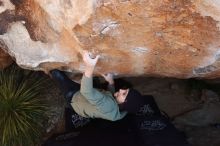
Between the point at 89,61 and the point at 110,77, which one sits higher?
the point at 89,61

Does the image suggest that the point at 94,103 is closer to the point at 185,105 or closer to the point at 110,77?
the point at 110,77

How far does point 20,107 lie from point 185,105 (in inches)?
78.8

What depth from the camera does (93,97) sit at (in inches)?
145

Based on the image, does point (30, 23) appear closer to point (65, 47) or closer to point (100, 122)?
point (65, 47)

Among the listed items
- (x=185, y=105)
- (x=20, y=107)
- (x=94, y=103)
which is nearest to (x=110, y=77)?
(x=94, y=103)

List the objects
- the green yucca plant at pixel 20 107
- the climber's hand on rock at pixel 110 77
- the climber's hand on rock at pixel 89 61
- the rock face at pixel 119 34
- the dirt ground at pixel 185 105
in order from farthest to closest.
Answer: the dirt ground at pixel 185 105, the green yucca plant at pixel 20 107, the climber's hand on rock at pixel 110 77, the climber's hand on rock at pixel 89 61, the rock face at pixel 119 34

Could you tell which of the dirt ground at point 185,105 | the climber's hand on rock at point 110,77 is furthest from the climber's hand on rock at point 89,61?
the dirt ground at point 185,105

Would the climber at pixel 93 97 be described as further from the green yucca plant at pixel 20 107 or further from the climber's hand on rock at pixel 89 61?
the green yucca plant at pixel 20 107

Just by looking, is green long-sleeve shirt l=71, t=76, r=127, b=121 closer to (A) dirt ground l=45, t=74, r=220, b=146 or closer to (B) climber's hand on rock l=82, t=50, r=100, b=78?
(B) climber's hand on rock l=82, t=50, r=100, b=78

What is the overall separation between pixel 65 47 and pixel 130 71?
0.64m

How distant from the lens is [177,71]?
3.91m

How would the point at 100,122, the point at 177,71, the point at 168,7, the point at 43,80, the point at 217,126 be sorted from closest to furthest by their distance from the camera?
the point at 168,7
the point at 177,71
the point at 100,122
the point at 43,80
the point at 217,126

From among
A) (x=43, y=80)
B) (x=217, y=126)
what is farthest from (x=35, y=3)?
(x=217, y=126)

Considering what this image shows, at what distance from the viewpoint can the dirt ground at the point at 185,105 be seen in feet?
17.7
